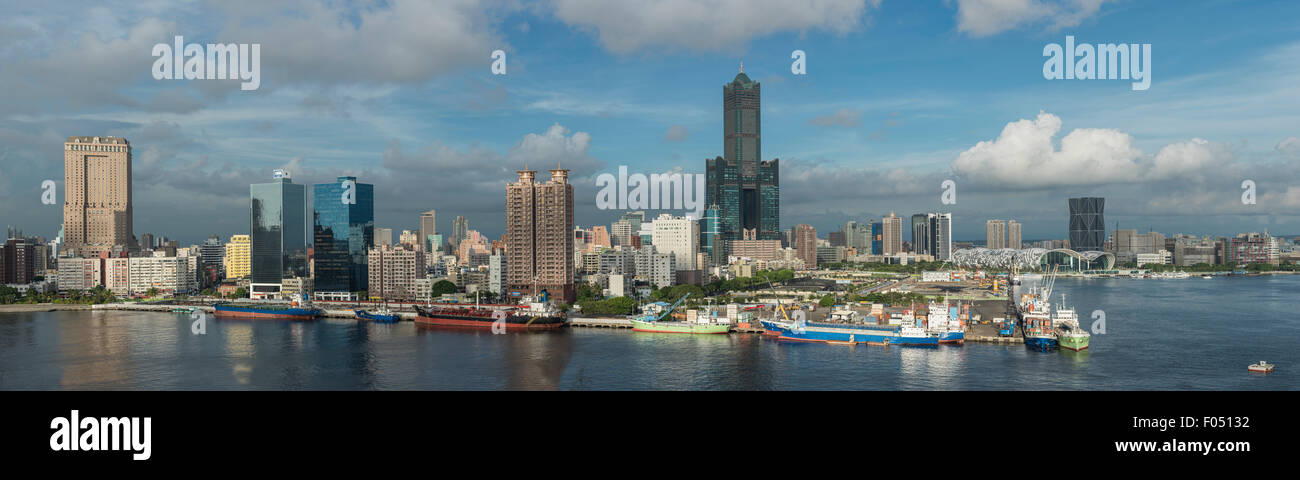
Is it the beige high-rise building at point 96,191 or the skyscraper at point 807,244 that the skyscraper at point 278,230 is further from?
the skyscraper at point 807,244

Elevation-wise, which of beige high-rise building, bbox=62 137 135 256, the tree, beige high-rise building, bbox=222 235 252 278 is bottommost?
the tree

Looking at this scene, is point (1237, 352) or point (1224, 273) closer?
point (1237, 352)

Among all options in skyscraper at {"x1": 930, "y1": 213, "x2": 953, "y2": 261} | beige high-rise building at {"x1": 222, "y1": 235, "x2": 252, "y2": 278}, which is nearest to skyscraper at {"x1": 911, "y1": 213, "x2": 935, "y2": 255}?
skyscraper at {"x1": 930, "y1": 213, "x2": 953, "y2": 261}

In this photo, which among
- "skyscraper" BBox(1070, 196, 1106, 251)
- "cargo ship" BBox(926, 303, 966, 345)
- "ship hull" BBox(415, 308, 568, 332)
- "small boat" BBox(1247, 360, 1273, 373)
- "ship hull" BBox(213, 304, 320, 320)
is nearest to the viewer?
"small boat" BBox(1247, 360, 1273, 373)

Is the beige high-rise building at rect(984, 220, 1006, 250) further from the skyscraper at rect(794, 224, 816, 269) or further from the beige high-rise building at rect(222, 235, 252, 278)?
the beige high-rise building at rect(222, 235, 252, 278)

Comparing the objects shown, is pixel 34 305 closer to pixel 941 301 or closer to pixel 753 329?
pixel 753 329
